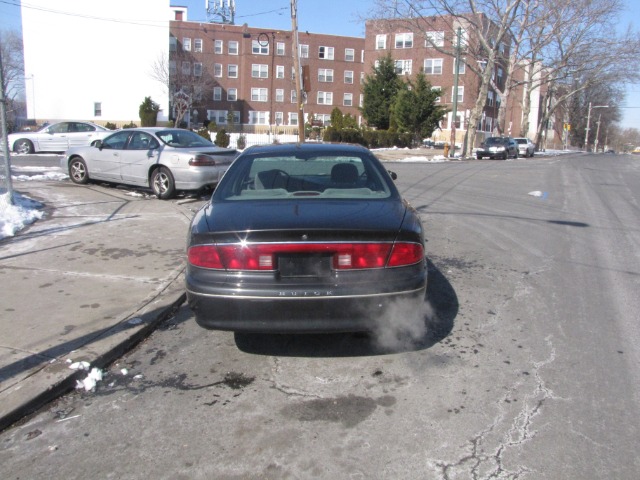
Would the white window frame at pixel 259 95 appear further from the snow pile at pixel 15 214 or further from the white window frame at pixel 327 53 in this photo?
the snow pile at pixel 15 214

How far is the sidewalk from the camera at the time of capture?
3721mm

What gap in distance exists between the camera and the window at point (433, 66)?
188 ft

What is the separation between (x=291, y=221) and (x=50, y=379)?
6.12 feet

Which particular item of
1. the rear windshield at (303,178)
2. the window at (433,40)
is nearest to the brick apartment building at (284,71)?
the window at (433,40)

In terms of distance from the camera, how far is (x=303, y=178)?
195 inches

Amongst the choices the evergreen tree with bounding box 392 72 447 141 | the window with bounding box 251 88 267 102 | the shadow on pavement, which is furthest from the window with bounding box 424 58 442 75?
the shadow on pavement

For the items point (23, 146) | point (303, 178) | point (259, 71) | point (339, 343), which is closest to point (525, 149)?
point (259, 71)

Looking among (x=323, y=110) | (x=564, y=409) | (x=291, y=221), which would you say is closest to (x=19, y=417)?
(x=291, y=221)

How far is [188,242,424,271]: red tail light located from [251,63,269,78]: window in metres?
60.8

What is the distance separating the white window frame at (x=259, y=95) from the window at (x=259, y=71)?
1.50 metres

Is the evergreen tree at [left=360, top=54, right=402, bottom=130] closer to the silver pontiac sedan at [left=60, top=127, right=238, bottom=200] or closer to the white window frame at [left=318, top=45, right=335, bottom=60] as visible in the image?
the white window frame at [left=318, top=45, right=335, bottom=60]

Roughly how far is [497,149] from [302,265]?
116 feet

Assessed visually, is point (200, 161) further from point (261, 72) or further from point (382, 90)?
point (261, 72)

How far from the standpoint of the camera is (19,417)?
331 centimetres
